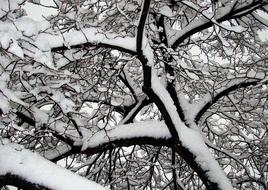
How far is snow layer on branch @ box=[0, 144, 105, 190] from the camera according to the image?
2569 millimetres

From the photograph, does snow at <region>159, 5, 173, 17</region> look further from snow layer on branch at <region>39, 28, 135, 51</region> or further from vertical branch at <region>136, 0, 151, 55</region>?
vertical branch at <region>136, 0, 151, 55</region>

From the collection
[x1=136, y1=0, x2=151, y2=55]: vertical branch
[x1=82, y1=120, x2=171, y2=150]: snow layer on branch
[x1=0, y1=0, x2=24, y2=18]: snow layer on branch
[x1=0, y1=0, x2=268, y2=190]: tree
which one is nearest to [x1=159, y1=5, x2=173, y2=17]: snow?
[x1=0, y1=0, x2=268, y2=190]: tree

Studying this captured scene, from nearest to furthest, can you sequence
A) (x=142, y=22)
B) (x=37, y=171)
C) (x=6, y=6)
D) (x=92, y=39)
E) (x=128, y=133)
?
(x=6, y=6) < (x=37, y=171) < (x=142, y=22) < (x=92, y=39) < (x=128, y=133)

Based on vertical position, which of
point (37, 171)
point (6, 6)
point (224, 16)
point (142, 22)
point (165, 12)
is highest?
point (224, 16)

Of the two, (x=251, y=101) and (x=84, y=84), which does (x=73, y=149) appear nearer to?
(x=84, y=84)

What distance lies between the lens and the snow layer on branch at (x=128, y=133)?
14.0 feet

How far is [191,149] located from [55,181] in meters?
2.12

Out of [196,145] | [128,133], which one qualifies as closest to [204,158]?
[196,145]

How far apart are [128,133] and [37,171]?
1.77 meters

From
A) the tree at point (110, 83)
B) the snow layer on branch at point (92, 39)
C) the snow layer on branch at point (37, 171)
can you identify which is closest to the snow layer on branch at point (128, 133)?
the tree at point (110, 83)

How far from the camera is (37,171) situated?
2.71 meters

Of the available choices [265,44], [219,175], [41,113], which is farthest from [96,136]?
[265,44]

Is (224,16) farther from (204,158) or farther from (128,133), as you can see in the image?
(128,133)

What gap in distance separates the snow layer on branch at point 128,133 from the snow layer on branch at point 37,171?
140cm
